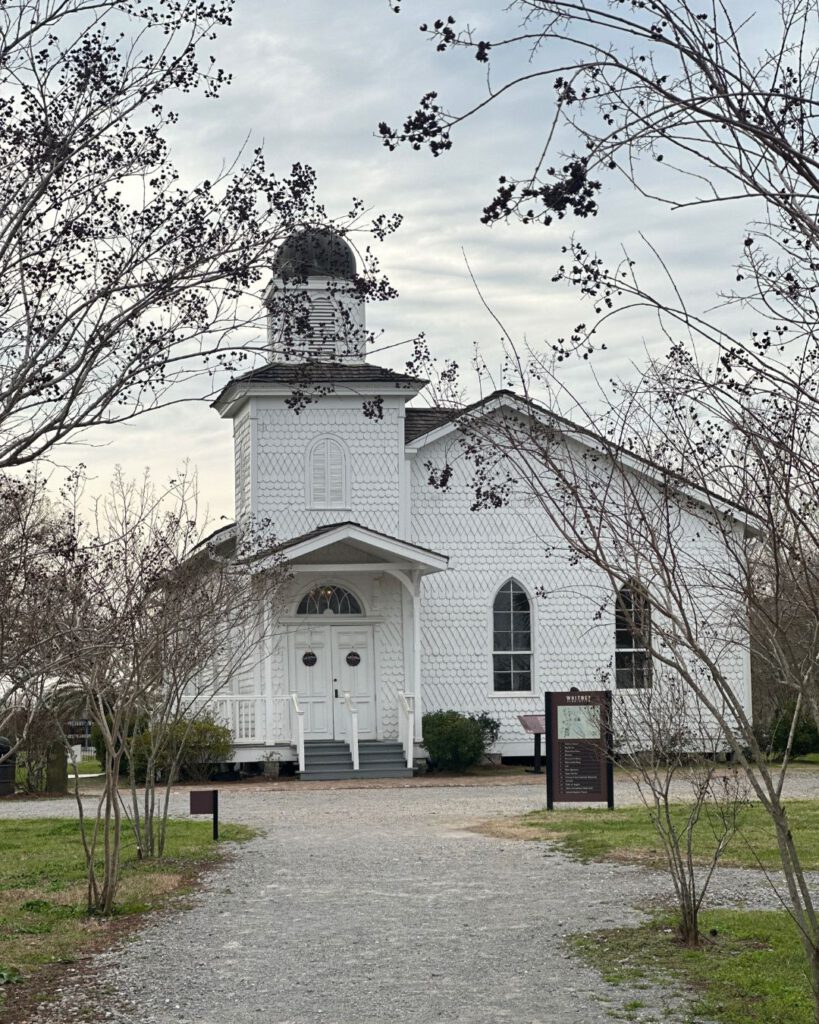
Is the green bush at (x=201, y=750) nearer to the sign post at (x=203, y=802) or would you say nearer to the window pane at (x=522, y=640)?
the window pane at (x=522, y=640)

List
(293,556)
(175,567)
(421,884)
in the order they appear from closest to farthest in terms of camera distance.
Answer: (421,884) → (175,567) → (293,556)

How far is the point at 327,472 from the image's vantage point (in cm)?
3044

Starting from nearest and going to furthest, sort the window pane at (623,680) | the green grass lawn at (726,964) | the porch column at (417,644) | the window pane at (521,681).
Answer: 1. the green grass lawn at (726,964)
2. the porch column at (417,644)
3. the window pane at (521,681)
4. the window pane at (623,680)

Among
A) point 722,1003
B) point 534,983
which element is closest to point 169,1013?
point 534,983

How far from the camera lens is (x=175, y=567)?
17.8 meters

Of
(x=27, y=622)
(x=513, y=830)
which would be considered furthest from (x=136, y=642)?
(x=513, y=830)

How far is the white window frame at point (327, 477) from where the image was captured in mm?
30266

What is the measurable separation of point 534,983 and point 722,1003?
4.18 ft

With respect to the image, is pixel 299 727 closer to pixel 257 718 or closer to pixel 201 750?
pixel 257 718

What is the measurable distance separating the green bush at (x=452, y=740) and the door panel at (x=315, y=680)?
6.55ft

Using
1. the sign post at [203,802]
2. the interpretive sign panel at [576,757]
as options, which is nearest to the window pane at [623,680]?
the interpretive sign panel at [576,757]

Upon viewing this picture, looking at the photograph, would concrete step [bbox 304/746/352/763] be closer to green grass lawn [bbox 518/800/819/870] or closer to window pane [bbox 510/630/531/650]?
window pane [bbox 510/630/531/650]

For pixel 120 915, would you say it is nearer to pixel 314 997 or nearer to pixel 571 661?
pixel 314 997

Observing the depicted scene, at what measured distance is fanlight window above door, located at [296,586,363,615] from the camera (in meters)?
30.1
